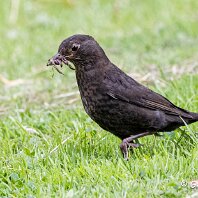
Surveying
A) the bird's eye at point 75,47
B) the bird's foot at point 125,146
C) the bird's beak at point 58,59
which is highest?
the bird's eye at point 75,47

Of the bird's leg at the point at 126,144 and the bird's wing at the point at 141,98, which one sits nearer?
the bird's leg at the point at 126,144

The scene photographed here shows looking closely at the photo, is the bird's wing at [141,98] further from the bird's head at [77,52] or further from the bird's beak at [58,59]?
the bird's beak at [58,59]

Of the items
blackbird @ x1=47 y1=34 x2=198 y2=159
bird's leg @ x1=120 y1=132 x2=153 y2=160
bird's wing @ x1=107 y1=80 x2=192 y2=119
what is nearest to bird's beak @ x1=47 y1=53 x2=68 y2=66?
blackbird @ x1=47 y1=34 x2=198 y2=159

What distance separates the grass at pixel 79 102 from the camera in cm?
528

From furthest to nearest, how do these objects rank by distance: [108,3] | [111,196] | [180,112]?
[108,3] → [180,112] → [111,196]

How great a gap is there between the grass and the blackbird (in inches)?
6.7

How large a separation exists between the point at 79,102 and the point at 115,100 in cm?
240

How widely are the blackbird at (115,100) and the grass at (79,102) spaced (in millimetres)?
169

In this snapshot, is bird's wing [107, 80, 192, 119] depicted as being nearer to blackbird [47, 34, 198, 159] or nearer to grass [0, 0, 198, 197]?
blackbird [47, 34, 198, 159]

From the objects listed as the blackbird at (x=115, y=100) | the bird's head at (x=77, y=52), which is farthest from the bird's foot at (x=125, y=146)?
the bird's head at (x=77, y=52)

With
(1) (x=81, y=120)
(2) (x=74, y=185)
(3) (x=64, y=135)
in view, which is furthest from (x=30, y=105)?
(2) (x=74, y=185)

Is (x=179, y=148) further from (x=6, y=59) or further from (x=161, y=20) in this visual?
(x=161, y=20)

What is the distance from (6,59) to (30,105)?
268 cm

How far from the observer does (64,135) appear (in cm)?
666
